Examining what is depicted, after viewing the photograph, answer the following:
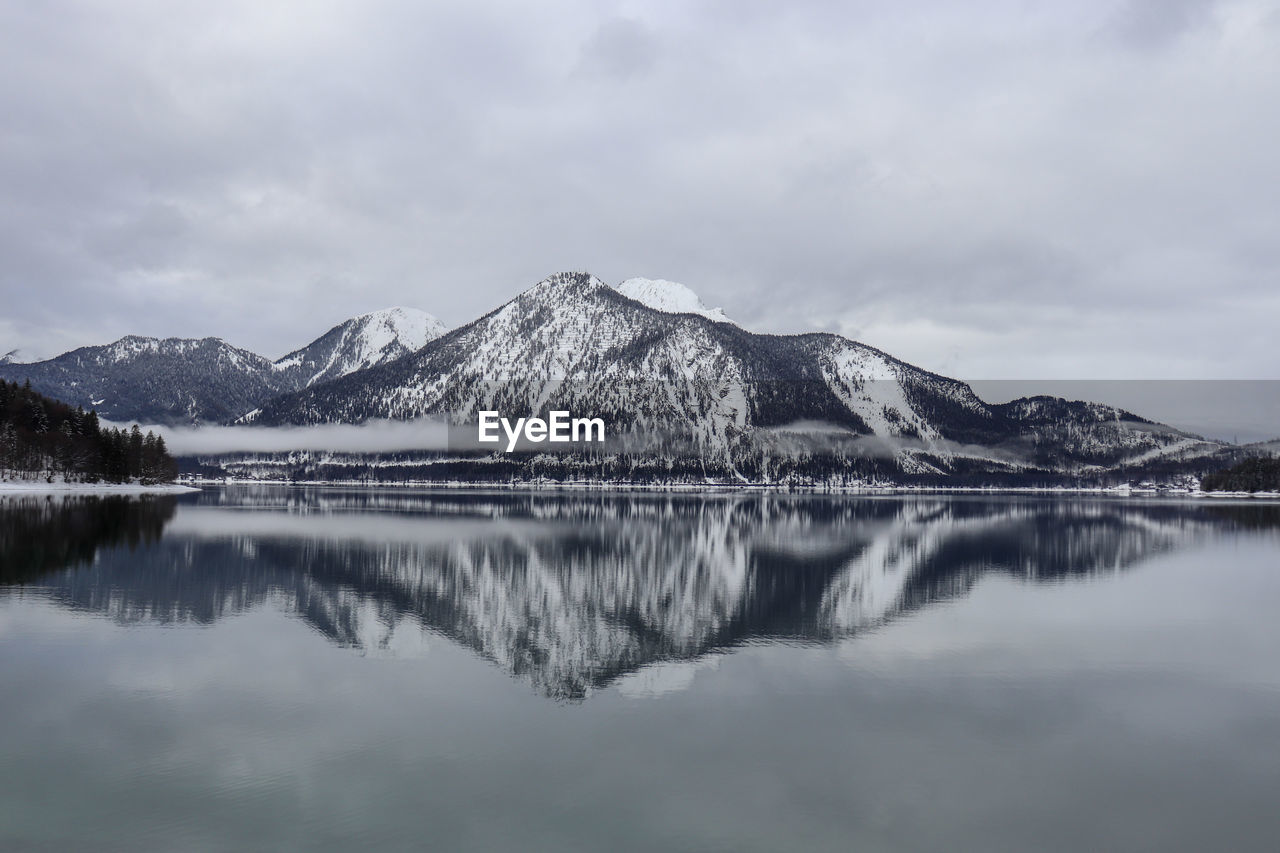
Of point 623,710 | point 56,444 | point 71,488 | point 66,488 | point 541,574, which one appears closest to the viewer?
point 623,710

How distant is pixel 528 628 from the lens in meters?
34.7

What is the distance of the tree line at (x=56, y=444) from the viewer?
129000 mm

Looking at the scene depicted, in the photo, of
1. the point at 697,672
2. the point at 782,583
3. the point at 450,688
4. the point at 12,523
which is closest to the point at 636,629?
the point at 697,672

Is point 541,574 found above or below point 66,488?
below

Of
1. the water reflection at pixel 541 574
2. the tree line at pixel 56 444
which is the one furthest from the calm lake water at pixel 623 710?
the tree line at pixel 56 444

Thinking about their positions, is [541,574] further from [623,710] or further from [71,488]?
[71,488]

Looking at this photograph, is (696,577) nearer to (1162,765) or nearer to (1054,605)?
(1054,605)

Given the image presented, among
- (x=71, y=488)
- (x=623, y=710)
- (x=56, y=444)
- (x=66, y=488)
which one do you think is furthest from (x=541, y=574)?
(x=71, y=488)

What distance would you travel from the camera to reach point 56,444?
135875 millimetres

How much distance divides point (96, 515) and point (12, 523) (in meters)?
14.8

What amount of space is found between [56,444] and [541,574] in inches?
4952

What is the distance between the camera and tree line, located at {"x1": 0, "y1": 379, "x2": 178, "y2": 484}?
129000mm

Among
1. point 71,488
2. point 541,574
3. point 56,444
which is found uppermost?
point 56,444

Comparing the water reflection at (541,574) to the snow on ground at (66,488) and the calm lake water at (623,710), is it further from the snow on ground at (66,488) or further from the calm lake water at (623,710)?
the snow on ground at (66,488)
